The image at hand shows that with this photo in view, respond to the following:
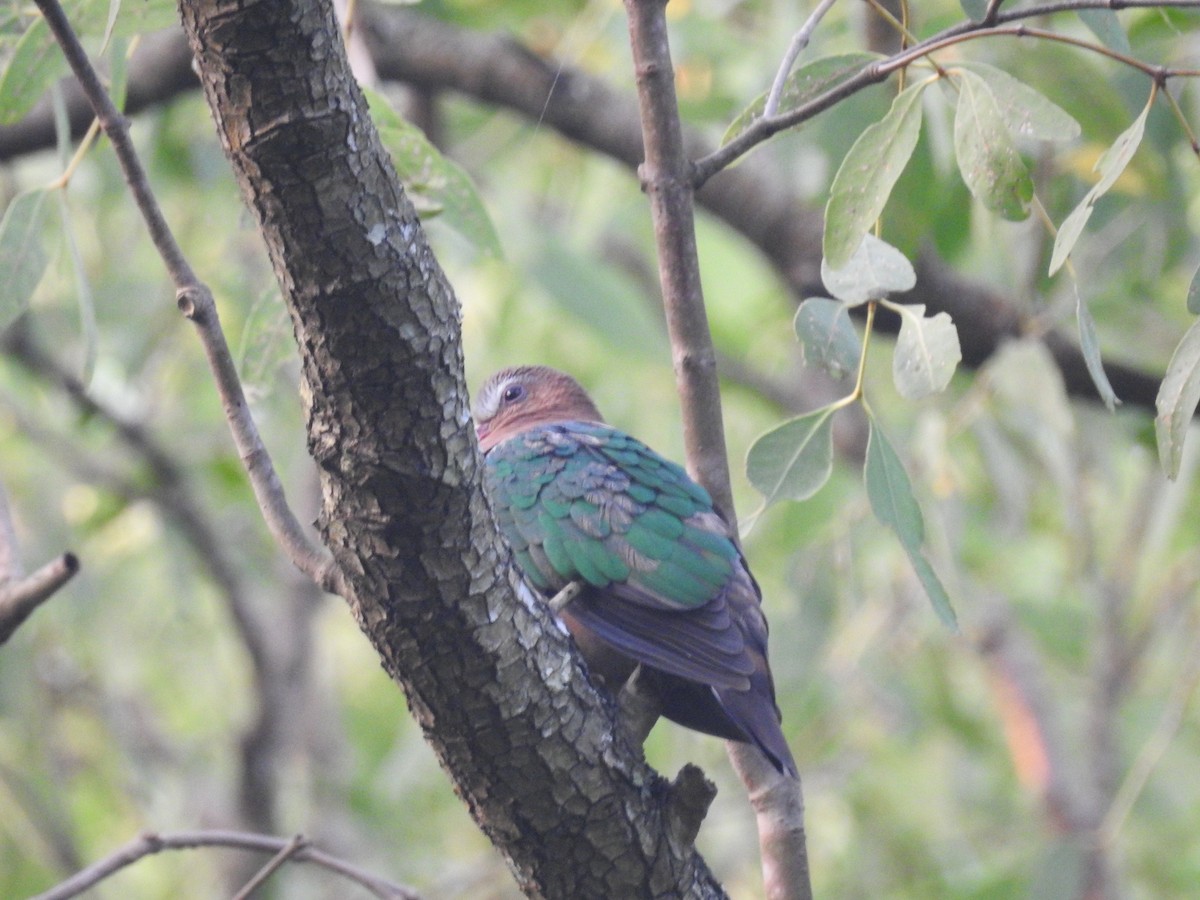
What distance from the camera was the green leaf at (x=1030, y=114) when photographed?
2.02m

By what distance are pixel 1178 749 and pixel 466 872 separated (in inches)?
145

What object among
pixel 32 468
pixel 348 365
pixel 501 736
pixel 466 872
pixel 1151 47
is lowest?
pixel 501 736

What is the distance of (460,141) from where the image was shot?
6.17 metres

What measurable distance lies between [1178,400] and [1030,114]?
466 mm

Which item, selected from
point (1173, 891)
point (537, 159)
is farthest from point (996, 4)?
point (1173, 891)

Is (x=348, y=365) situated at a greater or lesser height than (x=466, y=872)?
lesser

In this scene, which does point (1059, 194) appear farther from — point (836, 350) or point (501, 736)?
point (501, 736)

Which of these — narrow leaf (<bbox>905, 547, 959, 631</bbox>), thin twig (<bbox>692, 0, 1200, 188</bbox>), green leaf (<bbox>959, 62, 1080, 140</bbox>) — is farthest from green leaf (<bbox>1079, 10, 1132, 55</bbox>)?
narrow leaf (<bbox>905, 547, 959, 631</bbox>)

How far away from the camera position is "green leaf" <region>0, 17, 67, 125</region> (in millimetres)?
2396

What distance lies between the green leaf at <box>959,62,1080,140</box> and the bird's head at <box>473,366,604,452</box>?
210cm

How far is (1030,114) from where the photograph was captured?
6.70 ft

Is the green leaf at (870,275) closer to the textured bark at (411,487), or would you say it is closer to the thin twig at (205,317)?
the textured bark at (411,487)

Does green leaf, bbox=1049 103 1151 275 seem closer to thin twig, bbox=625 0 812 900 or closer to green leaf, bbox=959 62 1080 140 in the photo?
green leaf, bbox=959 62 1080 140

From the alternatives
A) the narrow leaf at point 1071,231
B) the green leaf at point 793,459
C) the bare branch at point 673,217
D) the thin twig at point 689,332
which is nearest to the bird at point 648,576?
the thin twig at point 689,332
